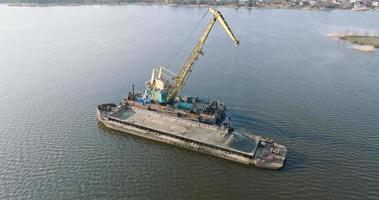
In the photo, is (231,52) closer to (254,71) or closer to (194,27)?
(254,71)

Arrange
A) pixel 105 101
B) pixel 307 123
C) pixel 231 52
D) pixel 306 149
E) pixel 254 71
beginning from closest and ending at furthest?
1. pixel 306 149
2. pixel 307 123
3. pixel 105 101
4. pixel 254 71
5. pixel 231 52

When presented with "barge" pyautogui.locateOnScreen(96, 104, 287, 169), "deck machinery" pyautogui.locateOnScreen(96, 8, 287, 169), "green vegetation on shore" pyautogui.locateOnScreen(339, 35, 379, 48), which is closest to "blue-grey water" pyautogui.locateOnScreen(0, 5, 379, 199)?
"barge" pyautogui.locateOnScreen(96, 104, 287, 169)

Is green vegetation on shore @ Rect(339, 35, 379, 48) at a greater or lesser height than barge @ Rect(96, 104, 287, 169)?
greater

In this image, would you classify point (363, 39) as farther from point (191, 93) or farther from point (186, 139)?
point (186, 139)

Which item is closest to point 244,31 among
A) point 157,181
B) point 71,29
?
point 71,29

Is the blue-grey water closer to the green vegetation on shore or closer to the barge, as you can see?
the barge

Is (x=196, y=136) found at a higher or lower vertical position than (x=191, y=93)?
lower

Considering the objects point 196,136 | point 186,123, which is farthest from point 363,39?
point 196,136
